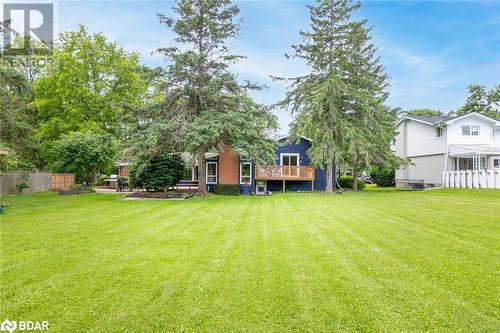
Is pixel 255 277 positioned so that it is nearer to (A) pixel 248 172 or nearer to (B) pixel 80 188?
(A) pixel 248 172

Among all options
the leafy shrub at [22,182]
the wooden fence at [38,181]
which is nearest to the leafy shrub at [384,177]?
the wooden fence at [38,181]

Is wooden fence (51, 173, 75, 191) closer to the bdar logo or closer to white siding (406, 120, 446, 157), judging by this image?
the bdar logo

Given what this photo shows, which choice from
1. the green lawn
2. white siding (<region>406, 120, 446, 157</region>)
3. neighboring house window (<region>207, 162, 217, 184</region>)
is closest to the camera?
the green lawn

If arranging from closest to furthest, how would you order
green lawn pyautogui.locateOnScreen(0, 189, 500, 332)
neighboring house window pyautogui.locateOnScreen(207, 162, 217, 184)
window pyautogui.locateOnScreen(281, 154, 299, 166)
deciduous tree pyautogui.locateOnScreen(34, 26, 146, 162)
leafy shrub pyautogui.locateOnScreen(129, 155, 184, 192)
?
1. green lawn pyautogui.locateOnScreen(0, 189, 500, 332)
2. leafy shrub pyautogui.locateOnScreen(129, 155, 184, 192)
3. neighboring house window pyautogui.locateOnScreen(207, 162, 217, 184)
4. window pyautogui.locateOnScreen(281, 154, 299, 166)
5. deciduous tree pyautogui.locateOnScreen(34, 26, 146, 162)

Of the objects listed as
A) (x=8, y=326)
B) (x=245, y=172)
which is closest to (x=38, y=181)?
(x=245, y=172)

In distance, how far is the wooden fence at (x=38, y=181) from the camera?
19.5 m

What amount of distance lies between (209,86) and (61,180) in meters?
15.9

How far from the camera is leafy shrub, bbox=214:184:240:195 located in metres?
21.2

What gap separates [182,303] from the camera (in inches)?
146

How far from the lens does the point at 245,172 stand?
23.1 m

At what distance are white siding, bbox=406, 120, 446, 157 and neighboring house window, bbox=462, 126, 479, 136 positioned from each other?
1605 mm

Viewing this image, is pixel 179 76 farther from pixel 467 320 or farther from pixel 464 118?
pixel 464 118

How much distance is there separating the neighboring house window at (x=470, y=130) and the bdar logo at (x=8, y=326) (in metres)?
30.7

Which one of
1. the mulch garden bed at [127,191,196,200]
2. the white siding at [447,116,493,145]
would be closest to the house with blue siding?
the mulch garden bed at [127,191,196,200]
